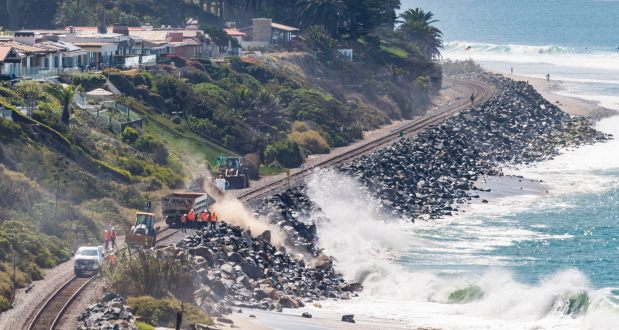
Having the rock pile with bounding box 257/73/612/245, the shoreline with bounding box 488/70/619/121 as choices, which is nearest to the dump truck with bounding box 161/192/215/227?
the rock pile with bounding box 257/73/612/245

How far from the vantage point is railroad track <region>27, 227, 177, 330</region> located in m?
42.4

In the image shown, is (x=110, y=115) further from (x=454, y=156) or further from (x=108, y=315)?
(x=108, y=315)

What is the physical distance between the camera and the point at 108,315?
137 ft

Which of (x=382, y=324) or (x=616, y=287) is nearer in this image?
(x=382, y=324)

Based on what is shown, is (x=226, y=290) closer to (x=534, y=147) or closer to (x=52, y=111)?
(x=52, y=111)

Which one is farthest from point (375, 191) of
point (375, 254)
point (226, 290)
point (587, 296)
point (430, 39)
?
point (430, 39)

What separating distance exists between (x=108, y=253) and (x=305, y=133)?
47.9 m

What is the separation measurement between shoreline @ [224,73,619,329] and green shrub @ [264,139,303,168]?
41.4 feet

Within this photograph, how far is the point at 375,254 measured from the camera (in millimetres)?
68188

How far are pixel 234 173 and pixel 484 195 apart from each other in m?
18.4

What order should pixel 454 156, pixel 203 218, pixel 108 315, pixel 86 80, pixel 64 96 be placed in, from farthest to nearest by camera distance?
pixel 454 156, pixel 86 80, pixel 64 96, pixel 203 218, pixel 108 315

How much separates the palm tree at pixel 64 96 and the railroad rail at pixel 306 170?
1130 cm

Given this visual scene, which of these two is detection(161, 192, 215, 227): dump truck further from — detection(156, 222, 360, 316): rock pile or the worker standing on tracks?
detection(156, 222, 360, 316): rock pile

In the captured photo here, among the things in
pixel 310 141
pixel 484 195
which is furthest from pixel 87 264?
pixel 310 141
